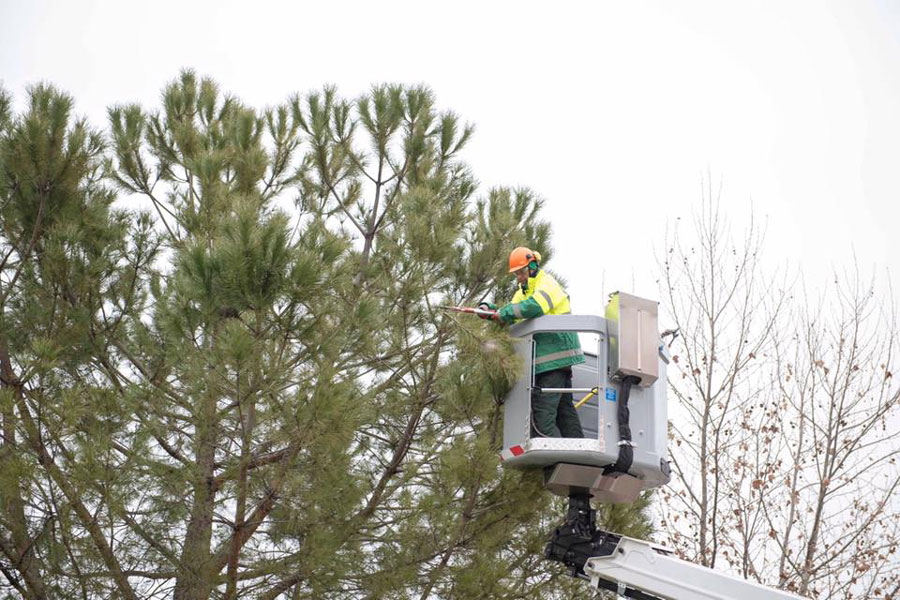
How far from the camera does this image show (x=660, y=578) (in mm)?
6230

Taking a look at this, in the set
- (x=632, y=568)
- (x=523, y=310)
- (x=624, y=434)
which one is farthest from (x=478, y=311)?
(x=632, y=568)

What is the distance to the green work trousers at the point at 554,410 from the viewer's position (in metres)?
6.29

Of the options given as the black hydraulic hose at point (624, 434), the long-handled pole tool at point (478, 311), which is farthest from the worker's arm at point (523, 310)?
the black hydraulic hose at point (624, 434)

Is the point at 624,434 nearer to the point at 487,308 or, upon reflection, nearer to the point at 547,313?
the point at 547,313

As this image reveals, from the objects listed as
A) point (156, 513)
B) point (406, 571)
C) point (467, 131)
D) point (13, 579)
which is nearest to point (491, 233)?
point (467, 131)

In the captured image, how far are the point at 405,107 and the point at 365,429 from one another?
303cm

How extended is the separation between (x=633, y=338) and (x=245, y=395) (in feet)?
7.86

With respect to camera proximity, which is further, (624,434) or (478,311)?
(478,311)

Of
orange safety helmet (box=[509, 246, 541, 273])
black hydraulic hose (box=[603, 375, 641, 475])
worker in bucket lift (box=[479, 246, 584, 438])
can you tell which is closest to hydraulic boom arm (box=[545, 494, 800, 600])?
black hydraulic hose (box=[603, 375, 641, 475])

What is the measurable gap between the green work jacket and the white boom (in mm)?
1229

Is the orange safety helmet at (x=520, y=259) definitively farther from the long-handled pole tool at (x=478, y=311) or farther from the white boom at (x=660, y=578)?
the white boom at (x=660, y=578)

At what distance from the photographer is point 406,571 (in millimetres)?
6918

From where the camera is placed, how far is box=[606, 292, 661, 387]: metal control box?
6.29 meters

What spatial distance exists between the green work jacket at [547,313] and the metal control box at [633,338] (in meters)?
0.26
